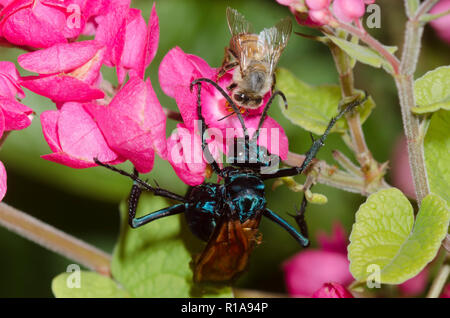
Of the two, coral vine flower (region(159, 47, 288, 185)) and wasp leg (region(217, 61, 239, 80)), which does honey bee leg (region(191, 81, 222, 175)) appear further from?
wasp leg (region(217, 61, 239, 80))

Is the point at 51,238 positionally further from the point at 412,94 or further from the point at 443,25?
the point at 443,25

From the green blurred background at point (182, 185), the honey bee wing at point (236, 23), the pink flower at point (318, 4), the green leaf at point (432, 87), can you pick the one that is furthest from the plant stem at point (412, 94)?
the green blurred background at point (182, 185)

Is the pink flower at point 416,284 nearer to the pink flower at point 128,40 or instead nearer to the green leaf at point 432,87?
the green leaf at point 432,87

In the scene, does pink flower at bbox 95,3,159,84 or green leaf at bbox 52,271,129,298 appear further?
green leaf at bbox 52,271,129,298

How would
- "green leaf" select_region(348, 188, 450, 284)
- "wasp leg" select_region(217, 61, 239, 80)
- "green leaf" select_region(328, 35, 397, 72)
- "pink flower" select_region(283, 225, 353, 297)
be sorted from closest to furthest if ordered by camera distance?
1. "green leaf" select_region(348, 188, 450, 284)
2. "green leaf" select_region(328, 35, 397, 72)
3. "wasp leg" select_region(217, 61, 239, 80)
4. "pink flower" select_region(283, 225, 353, 297)

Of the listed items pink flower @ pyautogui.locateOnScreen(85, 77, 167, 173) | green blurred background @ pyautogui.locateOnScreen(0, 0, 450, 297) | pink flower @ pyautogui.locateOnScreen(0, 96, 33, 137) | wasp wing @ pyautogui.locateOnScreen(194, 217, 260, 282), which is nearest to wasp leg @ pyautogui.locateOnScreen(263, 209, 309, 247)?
wasp wing @ pyautogui.locateOnScreen(194, 217, 260, 282)
